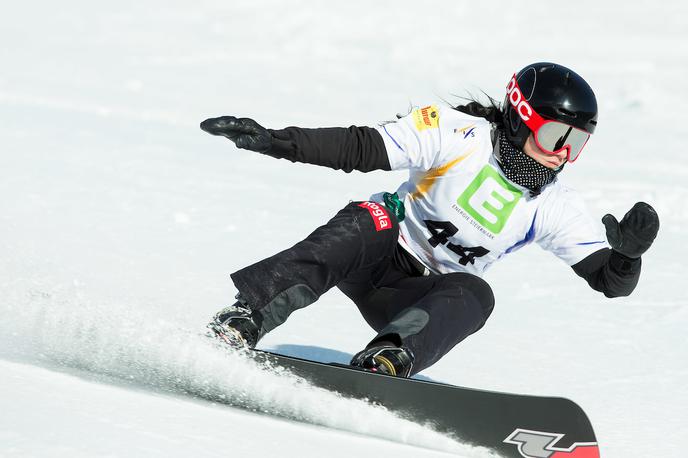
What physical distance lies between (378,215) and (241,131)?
670 millimetres

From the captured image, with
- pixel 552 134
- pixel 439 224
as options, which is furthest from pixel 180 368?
pixel 552 134

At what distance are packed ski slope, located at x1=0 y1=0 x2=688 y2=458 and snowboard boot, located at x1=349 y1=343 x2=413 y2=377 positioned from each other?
5.9 inches

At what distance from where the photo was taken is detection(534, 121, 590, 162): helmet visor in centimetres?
346

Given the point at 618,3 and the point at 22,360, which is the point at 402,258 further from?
the point at 618,3

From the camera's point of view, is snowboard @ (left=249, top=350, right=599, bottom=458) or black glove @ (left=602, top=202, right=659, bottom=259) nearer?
snowboard @ (left=249, top=350, right=599, bottom=458)

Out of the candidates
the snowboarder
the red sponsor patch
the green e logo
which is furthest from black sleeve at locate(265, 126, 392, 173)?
the green e logo

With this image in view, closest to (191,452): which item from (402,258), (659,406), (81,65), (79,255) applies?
(402,258)

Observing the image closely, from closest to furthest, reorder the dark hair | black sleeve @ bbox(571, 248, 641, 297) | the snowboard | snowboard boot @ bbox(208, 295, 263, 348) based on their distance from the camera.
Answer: the snowboard < snowboard boot @ bbox(208, 295, 263, 348) < black sleeve @ bbox(571, 248, 641, 297) < the dark hair

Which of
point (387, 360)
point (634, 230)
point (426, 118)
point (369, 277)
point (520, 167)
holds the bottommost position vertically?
point (387, 360)

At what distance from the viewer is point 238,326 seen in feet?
10.7

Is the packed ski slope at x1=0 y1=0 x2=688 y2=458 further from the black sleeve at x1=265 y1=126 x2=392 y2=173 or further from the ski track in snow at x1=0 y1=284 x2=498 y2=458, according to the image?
the black sleeve at x1=265 y1=126 x2=392 y2=173

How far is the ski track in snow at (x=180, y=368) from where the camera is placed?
3113 mm

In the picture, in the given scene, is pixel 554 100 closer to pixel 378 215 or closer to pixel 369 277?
pixel 378 215

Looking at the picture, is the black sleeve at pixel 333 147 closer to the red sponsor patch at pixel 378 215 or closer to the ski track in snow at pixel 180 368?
the red sponsor patch at pixel 378 215
